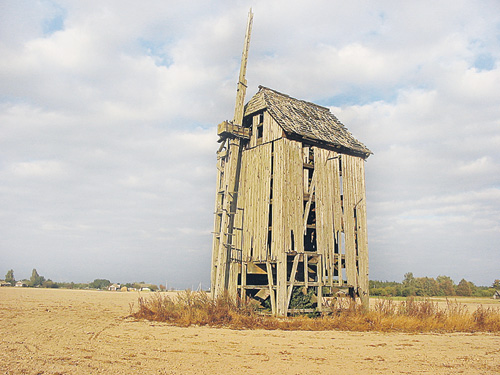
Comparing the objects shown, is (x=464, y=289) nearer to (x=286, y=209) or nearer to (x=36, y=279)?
(x=286, y=209)

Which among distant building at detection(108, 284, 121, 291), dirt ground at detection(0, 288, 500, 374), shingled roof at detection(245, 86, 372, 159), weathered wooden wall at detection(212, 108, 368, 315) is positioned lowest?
distant building at detection(108, 284, 121, 291)

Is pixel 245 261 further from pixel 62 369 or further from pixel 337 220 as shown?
pixel 62 369

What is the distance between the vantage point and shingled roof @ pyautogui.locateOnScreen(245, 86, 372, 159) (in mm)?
20109

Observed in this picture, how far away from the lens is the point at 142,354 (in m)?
8.79

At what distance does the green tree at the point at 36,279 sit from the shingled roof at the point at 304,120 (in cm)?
5721

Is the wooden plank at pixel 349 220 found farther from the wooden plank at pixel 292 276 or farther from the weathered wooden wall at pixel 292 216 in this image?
the wooden plank at pixel 292 276

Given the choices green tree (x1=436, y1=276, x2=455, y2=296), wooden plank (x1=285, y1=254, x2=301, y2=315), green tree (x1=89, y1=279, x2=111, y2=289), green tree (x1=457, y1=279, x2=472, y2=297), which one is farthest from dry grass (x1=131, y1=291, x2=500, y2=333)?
green tree (x1=89, y1=279, x2=111, y2=289)

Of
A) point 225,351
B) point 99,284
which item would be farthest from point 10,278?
point 225,351

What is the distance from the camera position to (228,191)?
20.0 m

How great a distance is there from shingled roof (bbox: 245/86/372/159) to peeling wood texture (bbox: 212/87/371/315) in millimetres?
86

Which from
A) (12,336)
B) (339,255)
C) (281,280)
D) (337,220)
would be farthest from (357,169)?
(12,336)

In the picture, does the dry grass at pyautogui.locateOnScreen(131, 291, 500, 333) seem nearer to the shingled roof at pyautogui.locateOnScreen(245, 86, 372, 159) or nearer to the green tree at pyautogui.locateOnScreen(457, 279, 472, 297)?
the shingled roof at pyautogui.locateOnScreen(245, 86, 372, 159)

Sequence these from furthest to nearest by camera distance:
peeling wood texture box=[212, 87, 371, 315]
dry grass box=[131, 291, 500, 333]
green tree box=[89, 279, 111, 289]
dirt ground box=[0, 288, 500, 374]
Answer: green tree box=[89, 279, 111, 289] < peeling wood texture box=[212, 87, 371, 315] < dry grass box=[131, 291, 500, 333] < dirt ground box=[0, 288, 500, 374]

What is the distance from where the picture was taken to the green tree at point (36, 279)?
63344 mm
